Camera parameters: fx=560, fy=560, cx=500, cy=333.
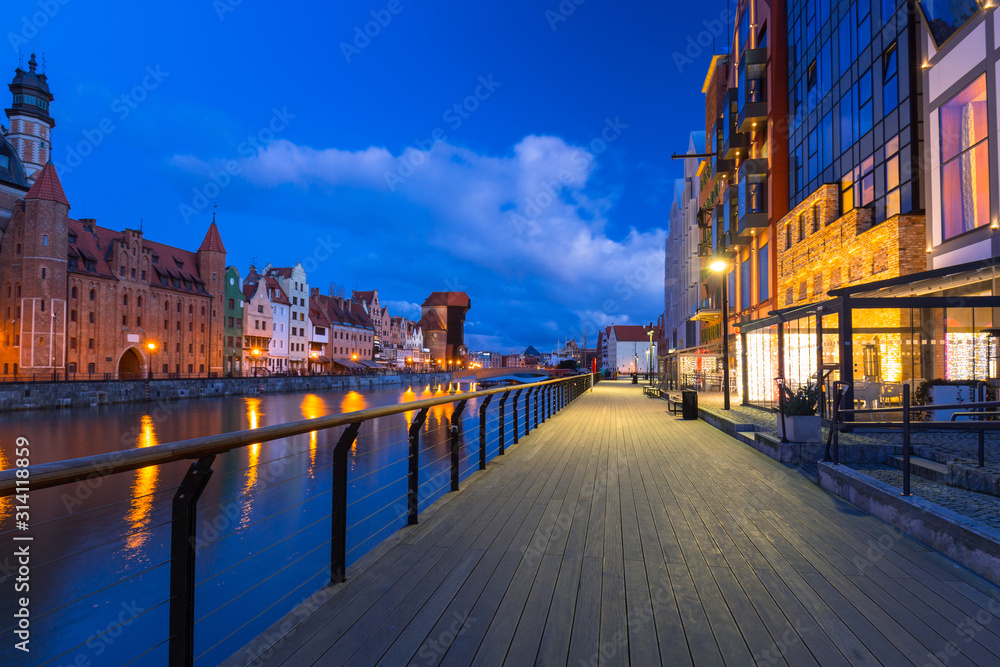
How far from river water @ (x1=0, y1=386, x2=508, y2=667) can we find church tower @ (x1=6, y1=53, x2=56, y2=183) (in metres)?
48.2

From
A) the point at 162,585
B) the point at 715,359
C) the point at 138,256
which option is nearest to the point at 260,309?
the point at 138,256

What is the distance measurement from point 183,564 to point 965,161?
17.0 meters

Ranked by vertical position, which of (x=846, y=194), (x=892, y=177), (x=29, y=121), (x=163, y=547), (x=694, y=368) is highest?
(x=29, y=121)

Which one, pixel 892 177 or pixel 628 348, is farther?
pixel 628 348

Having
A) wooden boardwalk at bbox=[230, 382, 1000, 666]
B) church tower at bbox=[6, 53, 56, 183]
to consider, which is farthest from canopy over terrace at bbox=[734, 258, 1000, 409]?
church tower at bbox=[6, 53, 56, 183]

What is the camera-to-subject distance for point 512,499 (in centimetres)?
587

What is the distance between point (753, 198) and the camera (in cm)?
2634

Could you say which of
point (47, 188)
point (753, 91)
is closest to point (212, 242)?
point (47, 188)

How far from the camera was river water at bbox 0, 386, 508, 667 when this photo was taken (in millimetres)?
6430

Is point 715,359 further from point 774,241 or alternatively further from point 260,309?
point 260,309

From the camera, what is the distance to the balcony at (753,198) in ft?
83.9

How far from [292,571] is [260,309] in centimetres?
5658

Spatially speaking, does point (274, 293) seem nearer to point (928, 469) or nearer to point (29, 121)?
point (29, 121)

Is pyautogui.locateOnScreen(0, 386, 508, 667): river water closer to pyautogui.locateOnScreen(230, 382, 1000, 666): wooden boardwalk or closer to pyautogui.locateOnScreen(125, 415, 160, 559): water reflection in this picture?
pyautogui.locateOnScreen(125, 415, 160, 559): water reflection
